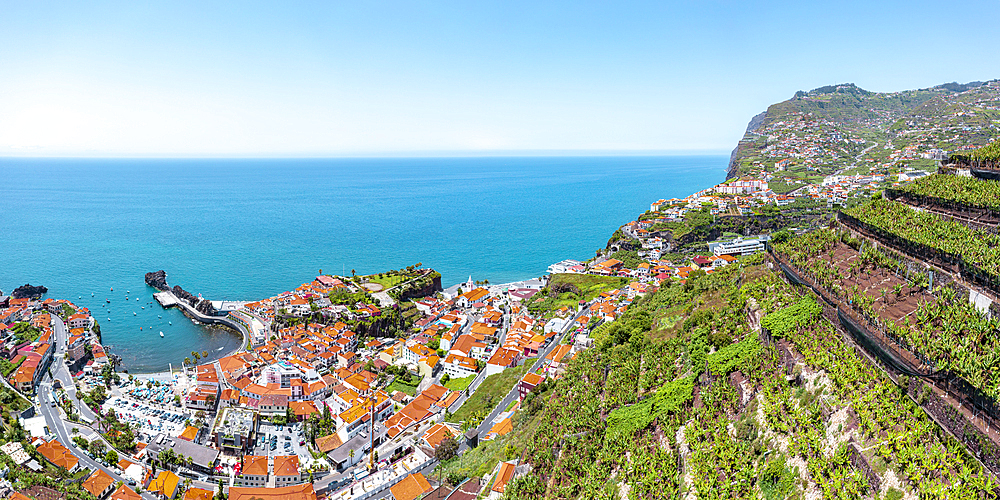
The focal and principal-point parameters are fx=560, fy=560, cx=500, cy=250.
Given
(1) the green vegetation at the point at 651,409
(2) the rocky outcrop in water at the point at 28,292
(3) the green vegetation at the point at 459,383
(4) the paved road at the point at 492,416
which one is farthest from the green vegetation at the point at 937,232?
(2) the rocky outcrop in water at the point at 28,292

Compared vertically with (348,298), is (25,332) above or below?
below

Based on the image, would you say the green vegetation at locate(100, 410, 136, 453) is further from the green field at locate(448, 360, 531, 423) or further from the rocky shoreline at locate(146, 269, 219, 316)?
the rocky shoreline at locate(146, 269, 219, 316)

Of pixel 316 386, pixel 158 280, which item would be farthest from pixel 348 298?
pixel 158 280

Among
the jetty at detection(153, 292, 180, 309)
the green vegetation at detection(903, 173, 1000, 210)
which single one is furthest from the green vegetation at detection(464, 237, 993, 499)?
the jetty at detection(153, 292, 180, 309)

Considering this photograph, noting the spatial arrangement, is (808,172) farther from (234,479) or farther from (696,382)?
(234,479)

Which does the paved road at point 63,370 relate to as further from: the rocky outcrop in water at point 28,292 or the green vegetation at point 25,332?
the rocky outcrop in water at point 28,292

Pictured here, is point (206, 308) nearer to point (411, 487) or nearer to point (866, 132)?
point (411, 487)

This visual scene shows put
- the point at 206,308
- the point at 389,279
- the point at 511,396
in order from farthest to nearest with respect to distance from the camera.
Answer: the point at 389,279 < the point at 206,308 < the point at 511,396
